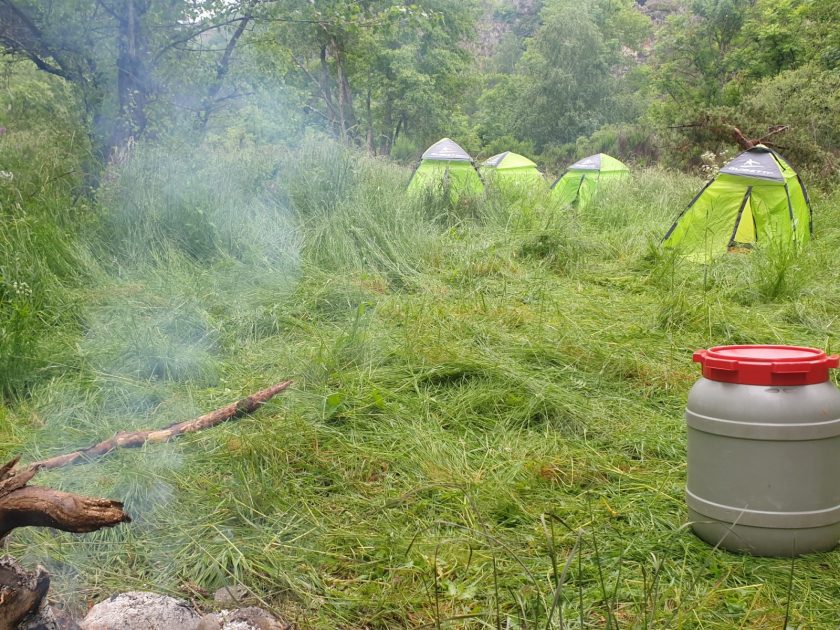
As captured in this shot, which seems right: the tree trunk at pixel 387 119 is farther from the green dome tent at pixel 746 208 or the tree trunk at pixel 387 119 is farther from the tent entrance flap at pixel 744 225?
the tent entrance flap at pixel 744 225

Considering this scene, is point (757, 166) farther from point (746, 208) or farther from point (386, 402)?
point (386, 402)

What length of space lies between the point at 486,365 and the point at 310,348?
0.94 metres

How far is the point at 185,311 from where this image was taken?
3.96 metres

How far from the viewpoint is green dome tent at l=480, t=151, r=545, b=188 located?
28.9 ft

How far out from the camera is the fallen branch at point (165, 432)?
2.41 m

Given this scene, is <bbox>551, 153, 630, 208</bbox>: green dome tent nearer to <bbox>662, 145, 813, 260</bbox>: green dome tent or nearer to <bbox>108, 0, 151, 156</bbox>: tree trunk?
<bbox>662, 145, 813, 260</bbox>: green dome tent

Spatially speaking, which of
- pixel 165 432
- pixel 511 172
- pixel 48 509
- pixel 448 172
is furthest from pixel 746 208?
pixel 48 509

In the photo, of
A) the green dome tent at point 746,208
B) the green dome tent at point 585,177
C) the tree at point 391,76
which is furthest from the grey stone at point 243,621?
the tree at point 391,76

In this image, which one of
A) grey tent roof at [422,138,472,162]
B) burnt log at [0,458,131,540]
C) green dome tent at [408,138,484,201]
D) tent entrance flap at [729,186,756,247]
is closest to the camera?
burnt log at [0,458,131,540]

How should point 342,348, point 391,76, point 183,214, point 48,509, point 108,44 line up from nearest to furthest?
1. point 48,509
2. point 342,348
3. point 183,214
4. point 108,44
5. point 391,76

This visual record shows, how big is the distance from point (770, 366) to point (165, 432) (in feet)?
6.31

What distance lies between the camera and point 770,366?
5.93ft

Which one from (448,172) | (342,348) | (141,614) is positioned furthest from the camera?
(448,172)

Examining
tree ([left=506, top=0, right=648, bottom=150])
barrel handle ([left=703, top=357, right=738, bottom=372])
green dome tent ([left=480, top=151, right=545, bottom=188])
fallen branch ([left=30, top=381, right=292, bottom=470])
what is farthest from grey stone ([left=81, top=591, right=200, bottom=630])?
tree ([left=506, top=0, right=648, bottom=150])
